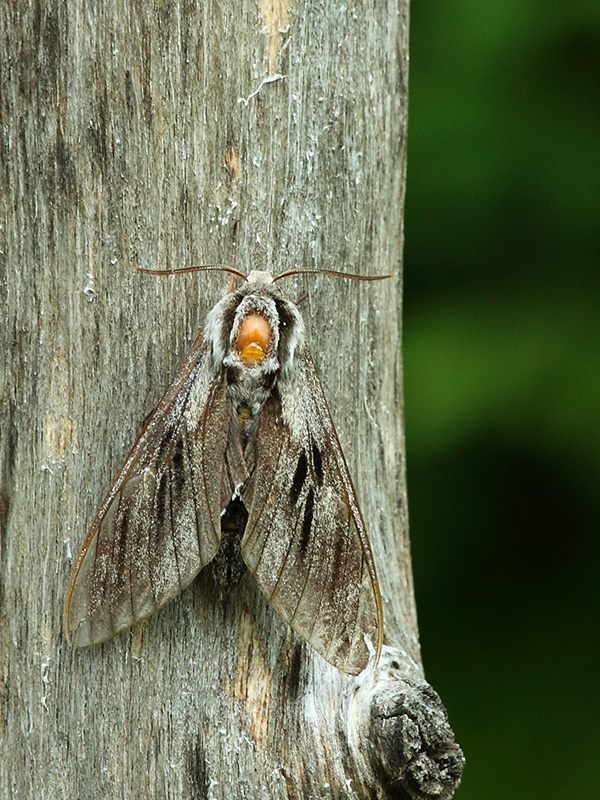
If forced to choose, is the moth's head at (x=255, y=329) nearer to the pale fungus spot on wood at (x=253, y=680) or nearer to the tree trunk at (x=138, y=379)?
the tree trunk at (x=138, y=379)

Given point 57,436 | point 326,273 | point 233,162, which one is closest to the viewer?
point 57,436

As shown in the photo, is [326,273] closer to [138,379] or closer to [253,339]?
[253,339]

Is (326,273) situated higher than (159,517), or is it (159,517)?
(326,273)

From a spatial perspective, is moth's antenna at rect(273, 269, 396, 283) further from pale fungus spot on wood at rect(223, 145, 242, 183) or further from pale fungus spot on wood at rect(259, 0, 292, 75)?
pale fungus spot on wood at rect(259, 0, 292, 75)

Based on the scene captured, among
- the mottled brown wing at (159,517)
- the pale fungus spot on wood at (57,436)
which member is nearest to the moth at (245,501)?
the mottled brown wing at (159,517)

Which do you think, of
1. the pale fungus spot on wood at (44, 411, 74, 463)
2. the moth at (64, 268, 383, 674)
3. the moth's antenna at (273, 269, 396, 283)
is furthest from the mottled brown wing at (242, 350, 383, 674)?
the pale fungus spot on wood at (44, 411, 74, 463)

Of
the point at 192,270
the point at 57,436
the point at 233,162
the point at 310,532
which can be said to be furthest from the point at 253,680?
the point at 233,162

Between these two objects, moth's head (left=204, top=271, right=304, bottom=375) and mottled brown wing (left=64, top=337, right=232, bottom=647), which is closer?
mottled brown wing (left=64, top=337, right=232, bottom=647)
